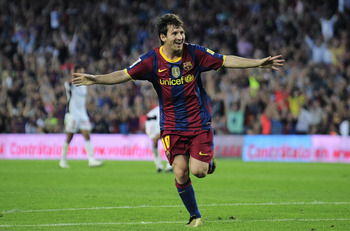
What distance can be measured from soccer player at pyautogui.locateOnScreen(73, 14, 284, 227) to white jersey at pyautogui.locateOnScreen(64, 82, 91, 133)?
10.2 metres

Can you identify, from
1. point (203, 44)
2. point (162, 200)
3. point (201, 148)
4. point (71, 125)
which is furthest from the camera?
point (203, 44)

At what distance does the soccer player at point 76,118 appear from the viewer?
1783 centimetres

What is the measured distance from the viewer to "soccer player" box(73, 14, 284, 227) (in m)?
7.69

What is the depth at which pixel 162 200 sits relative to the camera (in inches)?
415

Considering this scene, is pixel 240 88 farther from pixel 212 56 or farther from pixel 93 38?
pixel 212 56

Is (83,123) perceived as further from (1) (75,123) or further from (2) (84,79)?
(2) (84,79)

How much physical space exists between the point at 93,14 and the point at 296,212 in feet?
75.6

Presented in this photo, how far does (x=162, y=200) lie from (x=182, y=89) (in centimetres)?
327

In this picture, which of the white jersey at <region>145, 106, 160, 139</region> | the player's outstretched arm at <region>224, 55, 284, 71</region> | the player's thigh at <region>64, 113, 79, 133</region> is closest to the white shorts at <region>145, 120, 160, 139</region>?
the white jersey at <region>145, 106, 160, 139</region>

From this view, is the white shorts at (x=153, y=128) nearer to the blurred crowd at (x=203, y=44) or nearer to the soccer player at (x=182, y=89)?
the blurred crowd at (x=203, y=44)

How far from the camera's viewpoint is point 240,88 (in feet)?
80.6

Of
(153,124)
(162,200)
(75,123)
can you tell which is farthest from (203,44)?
(162,200)

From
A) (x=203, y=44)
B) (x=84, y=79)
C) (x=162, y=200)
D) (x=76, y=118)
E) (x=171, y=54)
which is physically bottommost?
A: (x=162, y=200)

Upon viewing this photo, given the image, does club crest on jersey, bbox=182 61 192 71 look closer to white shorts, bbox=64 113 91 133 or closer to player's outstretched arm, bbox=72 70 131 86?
player's outstretched arm, bbox=72 70 131 86
